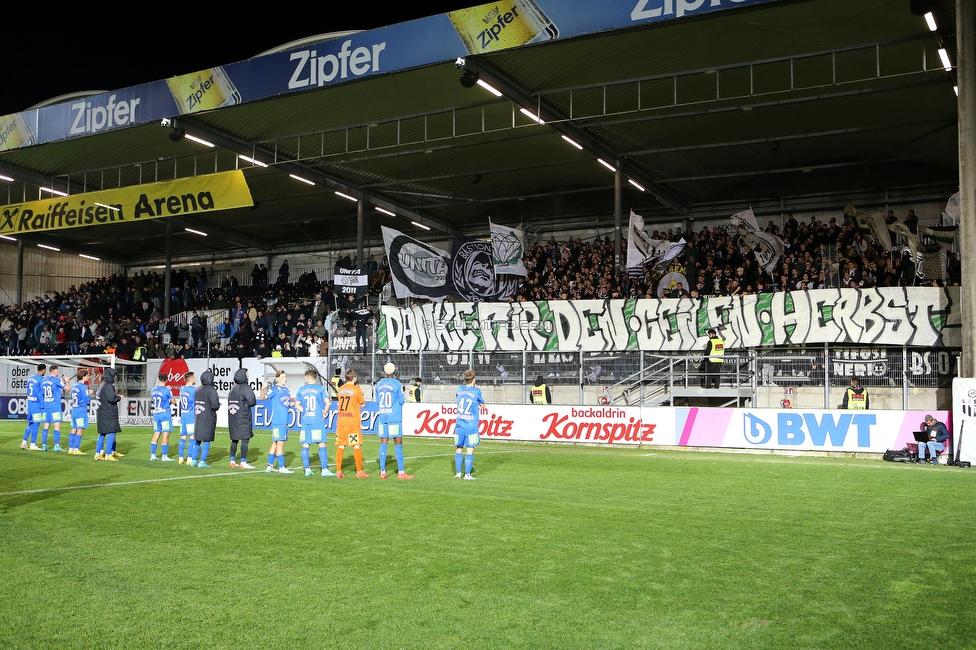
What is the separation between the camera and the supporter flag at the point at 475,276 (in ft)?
106

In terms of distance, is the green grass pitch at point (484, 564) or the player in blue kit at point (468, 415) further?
the player in blue kit at point (468, 415)

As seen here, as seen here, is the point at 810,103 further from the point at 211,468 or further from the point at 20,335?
the point at 20,335

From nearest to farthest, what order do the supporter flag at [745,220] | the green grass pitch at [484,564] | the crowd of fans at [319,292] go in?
the green grass pitch at [484,564], the crowd of fans at [319,292], the supporter flag at [745,220]

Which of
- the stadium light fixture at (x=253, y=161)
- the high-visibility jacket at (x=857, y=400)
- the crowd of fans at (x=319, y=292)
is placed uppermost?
the stadium light fixture at (x=253, y=161)

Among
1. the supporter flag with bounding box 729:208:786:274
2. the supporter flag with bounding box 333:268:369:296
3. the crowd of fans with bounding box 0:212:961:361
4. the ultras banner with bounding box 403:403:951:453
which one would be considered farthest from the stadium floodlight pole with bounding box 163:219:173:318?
the supporter flag with bounding box 729:208:786:274

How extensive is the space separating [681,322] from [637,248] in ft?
17.9

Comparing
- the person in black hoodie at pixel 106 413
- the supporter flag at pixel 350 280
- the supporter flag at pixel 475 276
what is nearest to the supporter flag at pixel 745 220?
the supporter flag at pixel 475 276

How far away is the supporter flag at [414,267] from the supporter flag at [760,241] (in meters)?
11.1

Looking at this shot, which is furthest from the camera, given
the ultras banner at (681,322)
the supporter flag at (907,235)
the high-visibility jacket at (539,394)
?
the supporter flag at (907,235)

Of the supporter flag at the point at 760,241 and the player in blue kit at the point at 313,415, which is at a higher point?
the supporter flag at the point at 760,241

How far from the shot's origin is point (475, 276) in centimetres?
3241

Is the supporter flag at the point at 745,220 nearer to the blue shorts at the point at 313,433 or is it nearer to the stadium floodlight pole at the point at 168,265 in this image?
the blue shorts at the point at 313,433

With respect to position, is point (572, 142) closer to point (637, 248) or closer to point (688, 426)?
point (637, 248)

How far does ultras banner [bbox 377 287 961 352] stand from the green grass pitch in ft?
29.7
